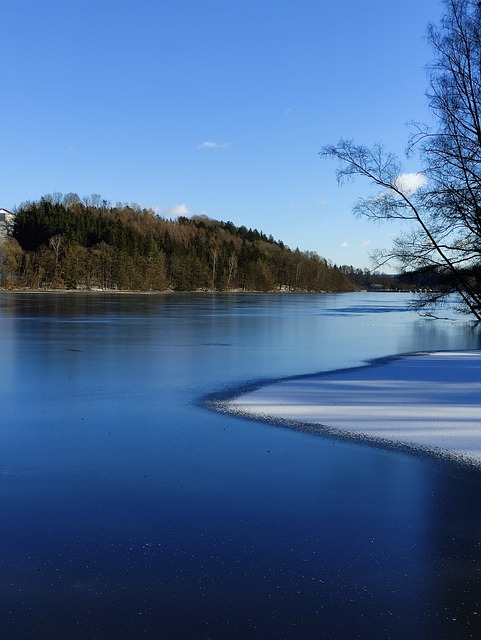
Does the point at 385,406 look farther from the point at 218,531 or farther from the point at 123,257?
the point at 123,257

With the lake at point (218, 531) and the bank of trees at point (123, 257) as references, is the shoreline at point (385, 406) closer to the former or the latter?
the lake at point (218, 531)

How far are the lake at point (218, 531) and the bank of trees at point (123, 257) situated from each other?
80666 mm

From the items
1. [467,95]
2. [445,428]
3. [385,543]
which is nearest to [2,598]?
[385,543]

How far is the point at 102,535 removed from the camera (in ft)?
13.8

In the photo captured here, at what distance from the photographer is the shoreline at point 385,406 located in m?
6.81

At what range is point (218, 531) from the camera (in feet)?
14.0

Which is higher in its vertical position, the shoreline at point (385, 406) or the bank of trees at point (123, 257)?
the bank of trees at point (123, 257)

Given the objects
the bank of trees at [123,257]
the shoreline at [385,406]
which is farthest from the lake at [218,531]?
the bank of trees at [123,257]

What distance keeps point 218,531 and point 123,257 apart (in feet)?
308

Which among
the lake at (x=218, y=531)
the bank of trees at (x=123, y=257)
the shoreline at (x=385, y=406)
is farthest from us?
the bank of trees at (x=123, y=257)

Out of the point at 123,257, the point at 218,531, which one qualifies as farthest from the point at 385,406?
the point at 123,257

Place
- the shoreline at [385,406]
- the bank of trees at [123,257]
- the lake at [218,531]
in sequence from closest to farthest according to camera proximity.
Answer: the lake at [218,531] → the shoreline at [385,406] → the bank of trees at [123,257]

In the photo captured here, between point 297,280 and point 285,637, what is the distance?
155 metres

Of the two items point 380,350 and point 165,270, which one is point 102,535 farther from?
point 165,270
